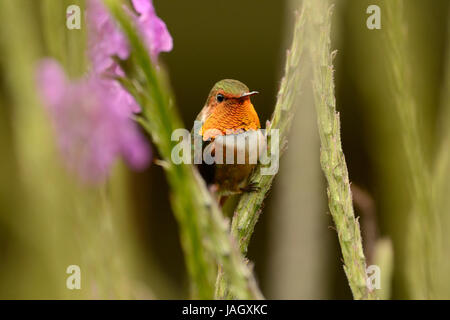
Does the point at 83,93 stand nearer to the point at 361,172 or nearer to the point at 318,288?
the point at 318,288

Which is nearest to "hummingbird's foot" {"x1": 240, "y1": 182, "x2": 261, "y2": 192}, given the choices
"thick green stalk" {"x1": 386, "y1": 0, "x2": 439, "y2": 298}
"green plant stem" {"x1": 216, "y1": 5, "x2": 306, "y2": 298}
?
"green plant stem" {"x1": 216, "y1": 5, "x2": 306, "y2": 298}

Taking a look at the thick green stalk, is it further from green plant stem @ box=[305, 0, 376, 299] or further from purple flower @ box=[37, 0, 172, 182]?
purple flower @ box=[37, 0, 172, 182]

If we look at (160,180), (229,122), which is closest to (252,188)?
(229,122)

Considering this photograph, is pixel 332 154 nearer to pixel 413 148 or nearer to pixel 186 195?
pixel 413 148

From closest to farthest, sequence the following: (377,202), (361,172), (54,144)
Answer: (54,144) < (377,202) < (361,172)

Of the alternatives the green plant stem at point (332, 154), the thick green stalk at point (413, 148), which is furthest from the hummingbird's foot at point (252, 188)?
the thick green stalk at point (413, 148)
